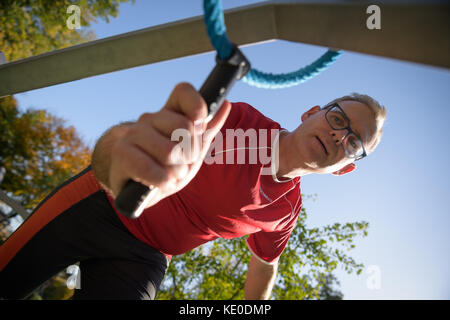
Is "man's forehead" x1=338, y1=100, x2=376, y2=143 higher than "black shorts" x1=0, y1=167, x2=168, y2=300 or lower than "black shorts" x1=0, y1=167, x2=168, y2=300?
higher

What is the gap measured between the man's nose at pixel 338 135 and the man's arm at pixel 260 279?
1294 mm

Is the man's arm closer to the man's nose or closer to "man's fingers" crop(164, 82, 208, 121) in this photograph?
the man's nose

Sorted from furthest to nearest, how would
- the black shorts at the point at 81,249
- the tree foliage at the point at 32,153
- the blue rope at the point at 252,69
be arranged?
the tree foliage at the point at 32,153
the black shorts at the point at 81,249
the blue rope at the point at 252,69

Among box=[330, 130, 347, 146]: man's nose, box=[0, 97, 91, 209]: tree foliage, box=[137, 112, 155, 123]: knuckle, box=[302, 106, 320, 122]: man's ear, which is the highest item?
box=[0, 97, 91, 209]: tree foliage

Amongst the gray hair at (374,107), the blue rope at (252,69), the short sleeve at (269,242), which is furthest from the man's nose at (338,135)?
the blue rope at (252,69)

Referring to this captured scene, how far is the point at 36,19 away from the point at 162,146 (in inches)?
447

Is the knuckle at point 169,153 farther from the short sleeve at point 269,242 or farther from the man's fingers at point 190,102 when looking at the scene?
the short sleeve at point 269,242

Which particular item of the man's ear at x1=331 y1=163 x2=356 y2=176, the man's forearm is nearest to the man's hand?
the man's forearm

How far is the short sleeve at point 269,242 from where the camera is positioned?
2.38m

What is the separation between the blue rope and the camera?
0.72 metres

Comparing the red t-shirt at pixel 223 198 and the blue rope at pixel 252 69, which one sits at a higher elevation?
the blue rope at pixel 252 69

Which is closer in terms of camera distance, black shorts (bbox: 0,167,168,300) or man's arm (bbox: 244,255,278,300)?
black shorts (bbox: 0,167,168,300)

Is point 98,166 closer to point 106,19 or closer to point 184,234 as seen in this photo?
point 184,234
